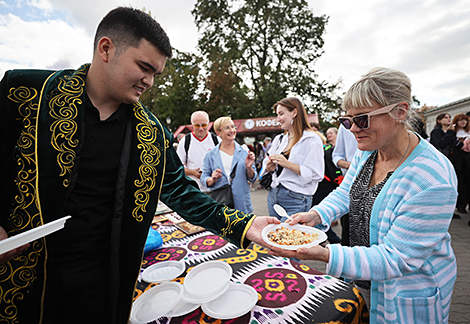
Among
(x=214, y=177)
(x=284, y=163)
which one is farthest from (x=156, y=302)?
(x=214, y=177)

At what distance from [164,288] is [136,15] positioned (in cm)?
169

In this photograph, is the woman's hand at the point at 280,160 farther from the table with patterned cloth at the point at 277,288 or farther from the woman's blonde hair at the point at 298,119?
the table with patterned cloth at the point at 277,288

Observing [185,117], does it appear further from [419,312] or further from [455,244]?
[419,312]

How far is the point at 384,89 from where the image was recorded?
141 cm

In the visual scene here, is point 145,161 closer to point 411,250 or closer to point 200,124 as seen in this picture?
point 411,250

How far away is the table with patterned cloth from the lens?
1301mm

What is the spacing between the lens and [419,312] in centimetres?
128

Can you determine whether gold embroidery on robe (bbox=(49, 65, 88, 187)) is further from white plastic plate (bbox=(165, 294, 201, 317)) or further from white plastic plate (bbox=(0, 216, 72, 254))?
white plastic plate (bbox=(165, 294, 201, 317))

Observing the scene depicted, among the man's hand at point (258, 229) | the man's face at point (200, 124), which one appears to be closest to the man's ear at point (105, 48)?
the man's hand at point (258, 229)

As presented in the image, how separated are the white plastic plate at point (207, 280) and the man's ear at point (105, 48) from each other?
1.45m

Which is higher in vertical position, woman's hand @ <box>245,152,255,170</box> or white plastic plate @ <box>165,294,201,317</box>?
woman's hand @ <box>245,152,255,170</box>

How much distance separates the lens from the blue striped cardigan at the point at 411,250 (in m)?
1.22

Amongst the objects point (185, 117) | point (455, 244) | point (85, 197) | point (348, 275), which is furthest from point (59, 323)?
point (185, 117)

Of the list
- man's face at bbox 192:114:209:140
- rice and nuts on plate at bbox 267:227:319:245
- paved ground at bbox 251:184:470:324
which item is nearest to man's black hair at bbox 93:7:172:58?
rice and nuts on plate at bbox 267:227:319:245
